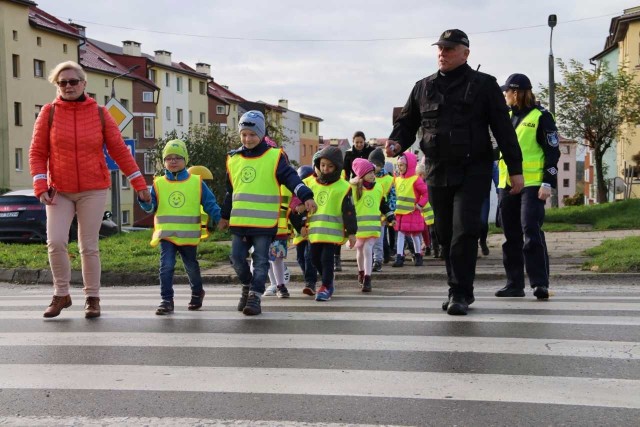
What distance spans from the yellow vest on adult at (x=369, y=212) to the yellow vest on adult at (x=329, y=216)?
1.32 m

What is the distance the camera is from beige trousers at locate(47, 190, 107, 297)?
24.0ft

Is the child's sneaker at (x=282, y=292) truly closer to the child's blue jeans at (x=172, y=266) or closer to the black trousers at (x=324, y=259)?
the black trousers at (x=324, y=259)

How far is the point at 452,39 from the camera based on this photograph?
689 cm

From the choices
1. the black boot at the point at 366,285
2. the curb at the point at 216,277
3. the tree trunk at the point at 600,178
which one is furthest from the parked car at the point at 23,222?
the tree trunk at the point at 600,178

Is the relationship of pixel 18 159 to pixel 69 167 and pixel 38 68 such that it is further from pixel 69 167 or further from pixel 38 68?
pixel 69 167

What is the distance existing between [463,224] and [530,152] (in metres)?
1.62

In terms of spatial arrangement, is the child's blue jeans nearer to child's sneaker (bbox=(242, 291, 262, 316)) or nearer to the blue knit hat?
child's sneaker (bbox=(242, 291, 262, 316))

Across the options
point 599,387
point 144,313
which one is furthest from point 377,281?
point 599,387

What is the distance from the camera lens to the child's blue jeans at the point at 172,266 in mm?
7730

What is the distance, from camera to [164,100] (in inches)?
3452

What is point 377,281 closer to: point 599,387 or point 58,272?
point 58,272

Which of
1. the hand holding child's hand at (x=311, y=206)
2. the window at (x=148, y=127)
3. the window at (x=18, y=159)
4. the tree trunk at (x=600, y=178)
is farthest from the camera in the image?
the window at (x=148, y=127)

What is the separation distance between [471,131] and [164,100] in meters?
83.0

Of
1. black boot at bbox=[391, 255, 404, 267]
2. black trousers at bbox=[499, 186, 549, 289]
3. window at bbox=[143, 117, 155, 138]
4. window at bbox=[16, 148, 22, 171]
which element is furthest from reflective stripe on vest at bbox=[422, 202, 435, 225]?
window at bbox=[143, 117, 155, 138]
